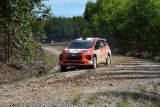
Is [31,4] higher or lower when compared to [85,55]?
higher

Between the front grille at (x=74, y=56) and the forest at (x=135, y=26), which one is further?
the forest at (x=135, y=26)

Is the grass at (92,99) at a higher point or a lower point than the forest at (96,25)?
lower

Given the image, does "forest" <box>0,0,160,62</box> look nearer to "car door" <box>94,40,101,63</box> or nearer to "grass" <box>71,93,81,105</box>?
"car door" <box>94,40,101,63</box>

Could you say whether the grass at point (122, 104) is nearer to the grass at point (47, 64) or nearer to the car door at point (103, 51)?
the grass at point (47, 64)

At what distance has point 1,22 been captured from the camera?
83.7 feet

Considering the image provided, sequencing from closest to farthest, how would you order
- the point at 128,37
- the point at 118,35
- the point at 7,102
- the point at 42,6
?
the point at 7,102 → the point at 42,6 → the point at 128,37 → the point at 118,35

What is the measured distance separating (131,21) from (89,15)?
1661 inches

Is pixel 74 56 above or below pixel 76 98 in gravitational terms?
above

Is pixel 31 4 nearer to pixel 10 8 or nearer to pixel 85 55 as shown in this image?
pixel 10 8

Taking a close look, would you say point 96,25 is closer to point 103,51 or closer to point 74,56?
point 103,51

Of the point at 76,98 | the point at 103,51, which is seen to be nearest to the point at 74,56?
the point at 103,51

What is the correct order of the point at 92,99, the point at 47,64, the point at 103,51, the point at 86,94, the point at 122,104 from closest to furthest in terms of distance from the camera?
1. the point at 122,104
2. the point at 92,99
3. the point at 86,94
4. the point at 103,51
5. the point at 47,64

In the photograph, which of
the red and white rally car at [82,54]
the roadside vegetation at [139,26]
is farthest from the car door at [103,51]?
the roadside vegetation at [139,26]

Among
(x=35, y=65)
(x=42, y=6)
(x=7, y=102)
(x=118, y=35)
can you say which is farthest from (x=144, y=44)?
(x=7, y=102)
